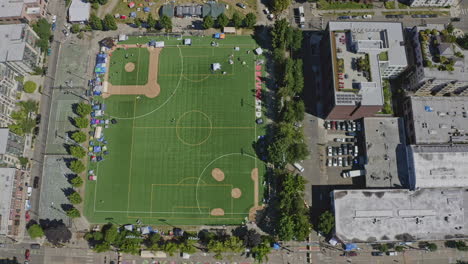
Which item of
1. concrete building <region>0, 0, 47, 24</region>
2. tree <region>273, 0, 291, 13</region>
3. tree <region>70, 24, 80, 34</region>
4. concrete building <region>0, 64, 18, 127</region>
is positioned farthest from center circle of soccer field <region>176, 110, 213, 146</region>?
concrete building <region>0, 0, 47, 24</region>

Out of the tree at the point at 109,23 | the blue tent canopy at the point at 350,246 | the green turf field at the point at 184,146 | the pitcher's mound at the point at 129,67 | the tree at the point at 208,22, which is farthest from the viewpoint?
the pitcher's mound at the point at 129,67

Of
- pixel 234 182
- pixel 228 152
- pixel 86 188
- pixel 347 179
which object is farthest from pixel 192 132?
pixel 347 179

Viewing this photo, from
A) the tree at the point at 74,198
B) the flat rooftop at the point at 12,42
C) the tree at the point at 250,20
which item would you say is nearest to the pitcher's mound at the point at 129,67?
the flat rooftop at the point at 12,42

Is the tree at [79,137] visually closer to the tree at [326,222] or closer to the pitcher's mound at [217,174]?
the pitcher's mound at [217,174]

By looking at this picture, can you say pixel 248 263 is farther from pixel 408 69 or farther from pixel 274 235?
pixel 408 69

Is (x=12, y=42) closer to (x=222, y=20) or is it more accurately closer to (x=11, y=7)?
(x=11, y=7)

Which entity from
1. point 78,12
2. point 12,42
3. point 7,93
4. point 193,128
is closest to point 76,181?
point 193,128

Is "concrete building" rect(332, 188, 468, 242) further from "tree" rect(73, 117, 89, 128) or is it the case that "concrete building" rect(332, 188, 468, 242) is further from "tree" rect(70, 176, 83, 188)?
"tree" rect(73, 117, 89, 128)
